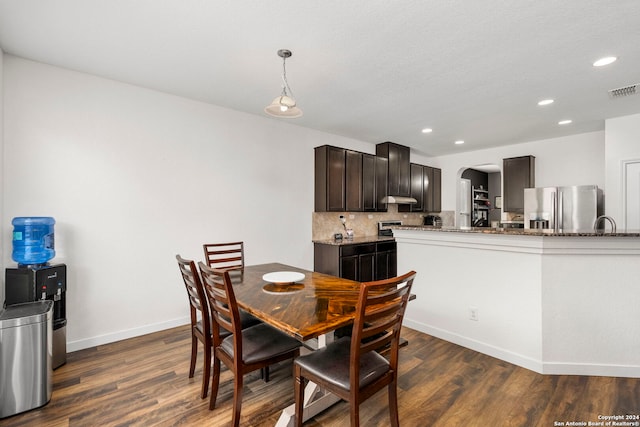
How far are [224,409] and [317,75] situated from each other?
9.29 feet

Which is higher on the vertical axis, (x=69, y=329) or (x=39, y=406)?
(x=69, y=329)

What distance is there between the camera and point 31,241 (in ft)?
7.72

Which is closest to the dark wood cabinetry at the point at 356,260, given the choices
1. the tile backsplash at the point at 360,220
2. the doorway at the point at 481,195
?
the tile backsplash at the point at 360,220

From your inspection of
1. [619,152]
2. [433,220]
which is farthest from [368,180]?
[619,152]

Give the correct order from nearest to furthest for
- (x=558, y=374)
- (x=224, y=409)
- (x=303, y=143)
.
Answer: (x=224, y=409), (x=558, y=374), (x=303, y=143)

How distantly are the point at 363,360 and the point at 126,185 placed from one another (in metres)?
2.85

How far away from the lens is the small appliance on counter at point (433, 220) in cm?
650

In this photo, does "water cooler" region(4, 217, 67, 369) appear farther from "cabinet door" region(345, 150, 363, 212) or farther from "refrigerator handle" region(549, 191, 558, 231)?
"refrigerator handle" region(549, 191, 558, 231)

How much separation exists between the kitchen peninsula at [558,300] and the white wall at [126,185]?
107 inches

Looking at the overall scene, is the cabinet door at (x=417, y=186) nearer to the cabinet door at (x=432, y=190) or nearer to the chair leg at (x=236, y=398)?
the cabinet door at (x=432, y=190)

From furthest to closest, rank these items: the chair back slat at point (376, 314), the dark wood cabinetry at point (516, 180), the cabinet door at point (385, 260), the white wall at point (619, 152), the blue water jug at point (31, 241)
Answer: the dark wood cabinetry at point (516, 180) → the cabinet door at point (385, 260) → the white wall at point (619, 152) → the blue water jug at point (31, 241) → the chair back slat at point (376, 314)

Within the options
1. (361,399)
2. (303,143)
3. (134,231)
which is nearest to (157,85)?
(134,231)

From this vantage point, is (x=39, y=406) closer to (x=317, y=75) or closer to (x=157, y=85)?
(x=157, y=85)

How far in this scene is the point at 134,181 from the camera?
3.00 metres
